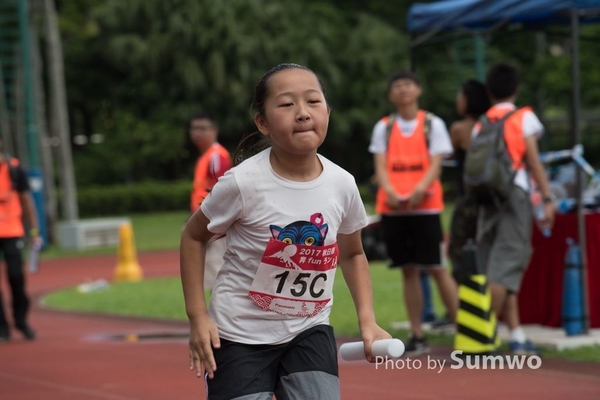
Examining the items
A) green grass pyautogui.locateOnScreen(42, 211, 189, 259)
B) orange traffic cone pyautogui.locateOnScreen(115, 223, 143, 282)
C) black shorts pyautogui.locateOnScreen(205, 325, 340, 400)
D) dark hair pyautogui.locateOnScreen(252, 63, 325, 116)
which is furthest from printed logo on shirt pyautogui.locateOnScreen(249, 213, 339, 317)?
orange traffic cone pyautogui.locateOnScreen(115, 223, 143, 282)

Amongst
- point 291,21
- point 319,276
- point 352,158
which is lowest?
point 352,158

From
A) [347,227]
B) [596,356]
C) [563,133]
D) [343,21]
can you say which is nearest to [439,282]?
[596,356]

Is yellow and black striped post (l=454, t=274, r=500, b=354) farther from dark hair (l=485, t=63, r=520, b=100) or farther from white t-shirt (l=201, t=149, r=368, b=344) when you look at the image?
white t-shirt (l=201, t=149, r=368, b=344)

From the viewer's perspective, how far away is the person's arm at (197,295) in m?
4.00

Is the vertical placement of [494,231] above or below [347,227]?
below

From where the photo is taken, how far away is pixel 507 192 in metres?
8.09

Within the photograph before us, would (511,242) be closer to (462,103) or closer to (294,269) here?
(462,103)

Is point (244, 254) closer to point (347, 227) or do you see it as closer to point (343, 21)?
point (347, 227)

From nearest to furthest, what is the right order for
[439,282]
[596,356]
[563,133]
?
[596,356], [439,282], [563,133]

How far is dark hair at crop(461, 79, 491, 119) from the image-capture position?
9102mm

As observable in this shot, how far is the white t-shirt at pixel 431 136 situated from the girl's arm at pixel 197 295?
15.8 feet

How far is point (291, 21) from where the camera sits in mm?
45438

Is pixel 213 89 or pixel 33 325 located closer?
pixel 33 325

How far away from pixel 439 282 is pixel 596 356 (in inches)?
54.4
